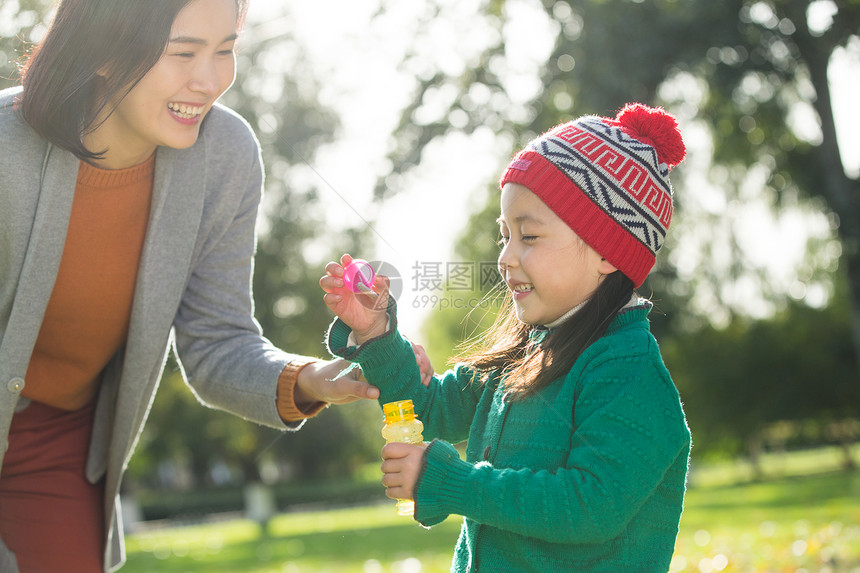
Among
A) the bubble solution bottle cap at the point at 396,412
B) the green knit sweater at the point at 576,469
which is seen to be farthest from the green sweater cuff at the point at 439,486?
Result: the bubble solution bottle cap at the point at 396,412

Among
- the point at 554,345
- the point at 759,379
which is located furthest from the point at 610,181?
the point at 759,379

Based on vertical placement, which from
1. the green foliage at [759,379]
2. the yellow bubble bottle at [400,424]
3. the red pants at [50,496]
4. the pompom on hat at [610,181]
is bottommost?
the green foliage at [759,379]

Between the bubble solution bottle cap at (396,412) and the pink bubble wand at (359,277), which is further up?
the pink bubble wand at (359,277)

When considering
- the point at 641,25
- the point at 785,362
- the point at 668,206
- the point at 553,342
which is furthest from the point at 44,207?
the point at 785,362

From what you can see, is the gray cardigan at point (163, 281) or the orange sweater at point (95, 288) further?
the orange sweater at point (95, 288)

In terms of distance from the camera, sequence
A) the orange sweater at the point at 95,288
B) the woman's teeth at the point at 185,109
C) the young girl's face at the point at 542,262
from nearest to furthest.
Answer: the young girl's face at the point at 542,262
the woman's teeth at the point at 185,109
the orange sweater at the point at 95,288

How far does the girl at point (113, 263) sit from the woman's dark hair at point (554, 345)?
358mm

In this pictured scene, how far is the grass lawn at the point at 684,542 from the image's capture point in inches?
242

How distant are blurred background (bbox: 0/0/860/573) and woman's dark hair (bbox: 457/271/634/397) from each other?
0.37 ft

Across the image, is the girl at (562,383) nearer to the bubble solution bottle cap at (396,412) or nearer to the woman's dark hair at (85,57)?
the bubble solution bottle cap at (396,412)

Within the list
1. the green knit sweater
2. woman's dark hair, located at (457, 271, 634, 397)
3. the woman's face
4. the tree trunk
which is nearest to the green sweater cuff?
the green knit sweater

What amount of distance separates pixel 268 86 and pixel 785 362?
1324 centimetres

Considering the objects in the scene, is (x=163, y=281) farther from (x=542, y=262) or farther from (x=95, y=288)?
(x=542, y=262)

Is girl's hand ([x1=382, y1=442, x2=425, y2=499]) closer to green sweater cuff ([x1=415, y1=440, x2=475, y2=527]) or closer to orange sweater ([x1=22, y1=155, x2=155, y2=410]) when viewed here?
green sweater cuff ([x1=415, y1=440, x2=475, y2=527])
